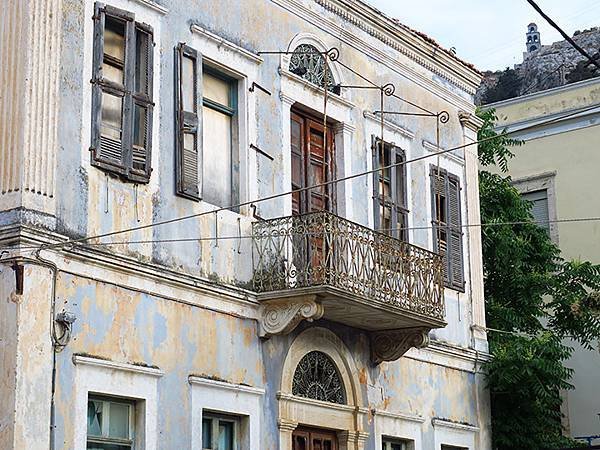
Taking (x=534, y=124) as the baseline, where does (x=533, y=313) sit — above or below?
below

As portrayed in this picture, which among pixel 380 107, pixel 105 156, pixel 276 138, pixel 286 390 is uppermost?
pixel 380 107

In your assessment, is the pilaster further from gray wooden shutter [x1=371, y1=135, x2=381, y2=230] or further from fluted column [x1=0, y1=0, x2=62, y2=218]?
gray wooden shutter [x1=371, y1=135, x2=381, y2=230]

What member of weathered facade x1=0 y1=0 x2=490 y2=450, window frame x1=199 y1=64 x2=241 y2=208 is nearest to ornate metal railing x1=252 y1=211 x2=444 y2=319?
weathered facade x1=0 y1=0 x2=490 y2=450

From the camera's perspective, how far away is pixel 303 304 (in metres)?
14.0

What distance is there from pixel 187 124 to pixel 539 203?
1312 centimetres

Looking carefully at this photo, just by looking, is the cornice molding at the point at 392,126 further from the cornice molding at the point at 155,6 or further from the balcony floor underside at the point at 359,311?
the cornice molding at the point at 155,6

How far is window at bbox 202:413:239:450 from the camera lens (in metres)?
13.5

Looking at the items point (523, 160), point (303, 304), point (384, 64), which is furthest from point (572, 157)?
point (303, 304)

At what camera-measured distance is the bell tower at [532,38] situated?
45100 mm

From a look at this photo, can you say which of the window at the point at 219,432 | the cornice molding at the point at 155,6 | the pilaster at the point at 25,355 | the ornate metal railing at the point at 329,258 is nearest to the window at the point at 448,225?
the ornate metal railing at the point at 329,258

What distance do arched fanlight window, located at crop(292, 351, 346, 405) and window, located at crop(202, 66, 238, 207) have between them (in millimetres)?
2255

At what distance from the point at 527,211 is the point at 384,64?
6.39 meters

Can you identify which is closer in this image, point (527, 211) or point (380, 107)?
point (380, 107)

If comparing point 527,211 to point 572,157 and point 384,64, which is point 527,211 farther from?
point 384,64
